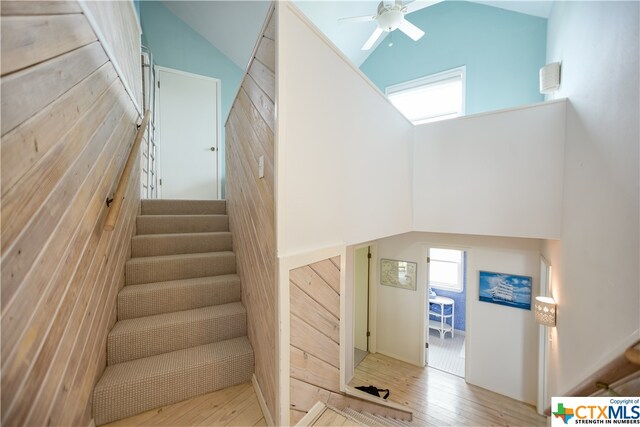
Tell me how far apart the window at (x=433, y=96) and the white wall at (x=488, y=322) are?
7.09 ft

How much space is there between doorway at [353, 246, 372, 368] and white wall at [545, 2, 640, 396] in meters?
2.72

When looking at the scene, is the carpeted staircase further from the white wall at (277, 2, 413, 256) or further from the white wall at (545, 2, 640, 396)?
the white wall at (545, 2, 640, 396)

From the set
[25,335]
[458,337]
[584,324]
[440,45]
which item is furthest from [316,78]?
[458,337]

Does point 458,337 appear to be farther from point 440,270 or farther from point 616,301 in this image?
point 616,301

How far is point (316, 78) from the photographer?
1705mm

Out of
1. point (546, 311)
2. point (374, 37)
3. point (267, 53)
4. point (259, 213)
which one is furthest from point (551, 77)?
point (259, 213)

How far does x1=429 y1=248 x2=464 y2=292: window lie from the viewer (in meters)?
5.73

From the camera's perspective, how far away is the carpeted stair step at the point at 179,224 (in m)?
2.61

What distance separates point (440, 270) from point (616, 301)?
4.92 meters

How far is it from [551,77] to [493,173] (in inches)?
43.9

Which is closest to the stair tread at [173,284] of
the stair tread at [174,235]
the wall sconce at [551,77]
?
the stair tread at [174,235]

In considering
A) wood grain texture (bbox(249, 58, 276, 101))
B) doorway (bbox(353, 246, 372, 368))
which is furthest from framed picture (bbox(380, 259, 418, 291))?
wood grain texture (bbox(249, 58, 276, 101))

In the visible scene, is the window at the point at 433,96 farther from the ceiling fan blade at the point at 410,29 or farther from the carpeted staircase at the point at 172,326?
the carpeted staircase at the point at 172,326

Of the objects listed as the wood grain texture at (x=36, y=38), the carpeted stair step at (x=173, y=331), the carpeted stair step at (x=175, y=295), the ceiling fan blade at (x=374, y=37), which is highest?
the ceiling fan blade at (x=374, y=37)
